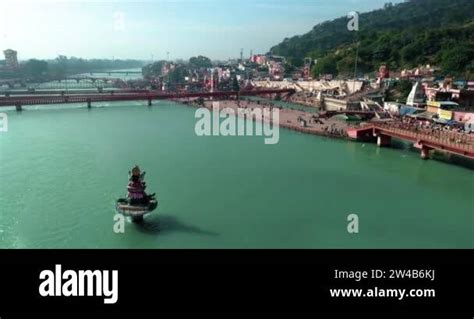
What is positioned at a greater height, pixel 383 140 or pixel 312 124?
pixel 312 124

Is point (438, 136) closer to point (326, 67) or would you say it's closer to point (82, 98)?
point (82, 98)

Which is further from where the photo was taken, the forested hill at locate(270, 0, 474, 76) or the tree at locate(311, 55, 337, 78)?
the tree at locate(311, 55, 337, 78)

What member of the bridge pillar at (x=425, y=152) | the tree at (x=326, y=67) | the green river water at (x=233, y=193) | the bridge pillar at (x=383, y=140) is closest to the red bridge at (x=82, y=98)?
the tree at (x=326, y=67)

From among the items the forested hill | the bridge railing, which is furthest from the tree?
the bridge railing
